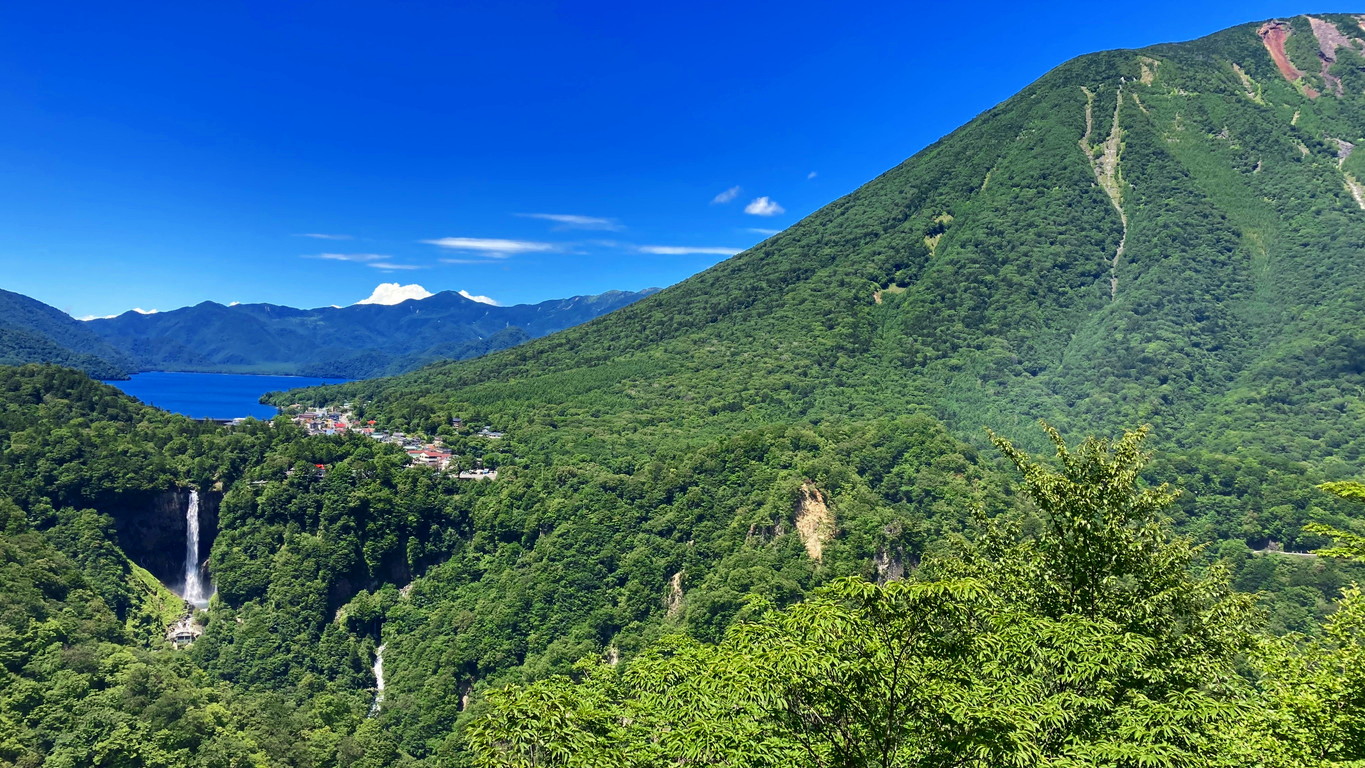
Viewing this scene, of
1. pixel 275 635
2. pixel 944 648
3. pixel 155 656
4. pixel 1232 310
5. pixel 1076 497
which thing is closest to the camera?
pixel 944 648

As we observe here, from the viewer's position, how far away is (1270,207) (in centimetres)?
14438

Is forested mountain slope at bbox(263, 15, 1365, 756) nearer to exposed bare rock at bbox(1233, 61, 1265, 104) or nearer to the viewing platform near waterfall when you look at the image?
exposed bare rock at bbox(1233, 61, 1265, 104)

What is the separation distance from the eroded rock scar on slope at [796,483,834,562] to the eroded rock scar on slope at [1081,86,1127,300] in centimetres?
13388

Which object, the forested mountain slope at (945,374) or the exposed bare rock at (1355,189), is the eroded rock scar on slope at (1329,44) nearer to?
the forested mountain slope at (945,374)

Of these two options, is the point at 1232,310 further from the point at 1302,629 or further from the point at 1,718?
the point at 1,718

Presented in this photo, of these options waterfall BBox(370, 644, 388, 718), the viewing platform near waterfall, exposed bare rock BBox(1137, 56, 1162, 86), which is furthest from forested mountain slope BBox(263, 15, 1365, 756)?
the viewing platform near waterfall

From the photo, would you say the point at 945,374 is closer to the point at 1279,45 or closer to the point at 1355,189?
the point at 1355,189

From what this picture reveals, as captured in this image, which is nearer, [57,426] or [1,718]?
[1,718]

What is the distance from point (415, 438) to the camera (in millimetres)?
103812

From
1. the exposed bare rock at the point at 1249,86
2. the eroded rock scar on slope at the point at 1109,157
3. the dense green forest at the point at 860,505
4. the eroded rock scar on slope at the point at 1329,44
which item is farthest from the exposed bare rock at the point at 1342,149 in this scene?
the eroded rock scar on slope at the point at 1109,157

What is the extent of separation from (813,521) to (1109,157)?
161096 mm

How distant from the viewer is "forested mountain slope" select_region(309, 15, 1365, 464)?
110438 mm

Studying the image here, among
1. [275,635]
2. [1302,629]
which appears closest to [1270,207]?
[1302,629]

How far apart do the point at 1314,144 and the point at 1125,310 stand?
251 ft
